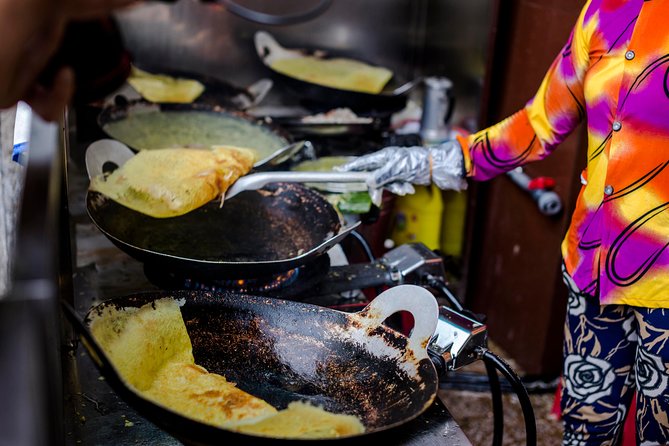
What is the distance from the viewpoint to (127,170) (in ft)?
6.40

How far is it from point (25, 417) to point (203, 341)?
801 millimetres

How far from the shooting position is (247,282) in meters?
1.82

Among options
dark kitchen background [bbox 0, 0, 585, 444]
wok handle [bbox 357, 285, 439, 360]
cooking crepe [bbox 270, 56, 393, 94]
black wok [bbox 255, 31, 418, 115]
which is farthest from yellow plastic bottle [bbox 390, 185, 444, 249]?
wok handle [bbox 357, 285, 439, 360]

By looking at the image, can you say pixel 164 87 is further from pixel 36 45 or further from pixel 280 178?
pixel 36 45

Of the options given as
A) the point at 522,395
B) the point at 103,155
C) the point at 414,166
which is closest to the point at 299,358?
the point at 522,395

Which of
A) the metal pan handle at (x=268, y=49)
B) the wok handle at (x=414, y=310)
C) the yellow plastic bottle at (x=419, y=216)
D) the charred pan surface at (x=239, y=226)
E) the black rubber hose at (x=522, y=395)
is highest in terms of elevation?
the metal pan handle at (x=268, y=49)

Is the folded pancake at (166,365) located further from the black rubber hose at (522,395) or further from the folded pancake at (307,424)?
the black rubber hose at (522,395)

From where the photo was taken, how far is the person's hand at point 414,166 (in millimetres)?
2039

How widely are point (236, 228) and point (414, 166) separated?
1.73 feet

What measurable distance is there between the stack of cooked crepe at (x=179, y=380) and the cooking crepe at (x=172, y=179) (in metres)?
0.39

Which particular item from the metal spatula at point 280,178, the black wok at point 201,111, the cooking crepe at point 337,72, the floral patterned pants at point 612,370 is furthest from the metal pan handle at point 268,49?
the floral patterned pants at point 612,370

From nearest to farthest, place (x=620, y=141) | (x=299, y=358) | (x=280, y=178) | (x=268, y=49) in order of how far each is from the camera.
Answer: (x=299, y=358)
(x=620, y=141)
(x=280, y=178)
(x=268, y=49)

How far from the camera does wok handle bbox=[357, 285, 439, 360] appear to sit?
1396 millimetres

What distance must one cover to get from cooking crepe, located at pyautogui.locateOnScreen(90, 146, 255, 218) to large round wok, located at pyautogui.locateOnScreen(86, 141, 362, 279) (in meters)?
0.05
